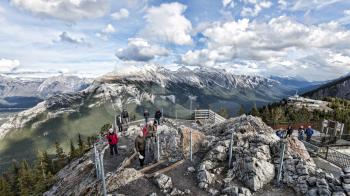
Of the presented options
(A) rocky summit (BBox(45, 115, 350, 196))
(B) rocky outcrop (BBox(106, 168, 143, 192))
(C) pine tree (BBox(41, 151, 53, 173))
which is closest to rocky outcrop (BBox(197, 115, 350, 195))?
(A) rocky summit (BBox(45, 115, 350, 196))

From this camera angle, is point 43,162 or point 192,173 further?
point 43,162

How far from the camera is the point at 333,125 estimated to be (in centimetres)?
2848

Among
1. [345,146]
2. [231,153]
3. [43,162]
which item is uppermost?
[231,153]

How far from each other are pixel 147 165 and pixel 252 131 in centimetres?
934

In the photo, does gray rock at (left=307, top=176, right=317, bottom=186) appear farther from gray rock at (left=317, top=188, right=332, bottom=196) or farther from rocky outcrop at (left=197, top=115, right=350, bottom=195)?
gray rock at (left=317, top=188, right=332, bottom=196)

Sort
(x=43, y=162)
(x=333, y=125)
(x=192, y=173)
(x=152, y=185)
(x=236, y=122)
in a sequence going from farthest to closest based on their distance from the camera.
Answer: (x=43, y=162)
(x=333, y=125)
(x=236, y=122)
(x=192, y=173)
(x=152, y=185)

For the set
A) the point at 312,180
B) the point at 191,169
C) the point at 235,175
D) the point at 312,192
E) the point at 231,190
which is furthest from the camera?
the point at 191,169

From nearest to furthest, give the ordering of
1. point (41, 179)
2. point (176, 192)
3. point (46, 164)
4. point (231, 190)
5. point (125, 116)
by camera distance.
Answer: point (231, 190) < point (176, 192) < point (125, 116) < point (41, 179) < point (46, 164)

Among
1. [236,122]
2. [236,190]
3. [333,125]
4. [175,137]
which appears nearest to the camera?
[236,190]

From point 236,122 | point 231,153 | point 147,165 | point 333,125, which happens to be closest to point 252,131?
point 236,122

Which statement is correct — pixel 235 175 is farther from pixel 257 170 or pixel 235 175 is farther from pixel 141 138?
pixel 141 138

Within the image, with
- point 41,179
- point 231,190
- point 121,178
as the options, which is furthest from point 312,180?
point 41,179

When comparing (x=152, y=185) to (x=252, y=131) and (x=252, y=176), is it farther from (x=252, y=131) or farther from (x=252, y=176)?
(x=252, y=131)

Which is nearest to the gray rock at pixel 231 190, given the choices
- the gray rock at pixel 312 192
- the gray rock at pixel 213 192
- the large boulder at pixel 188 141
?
the gray rock at pixel 213 192
